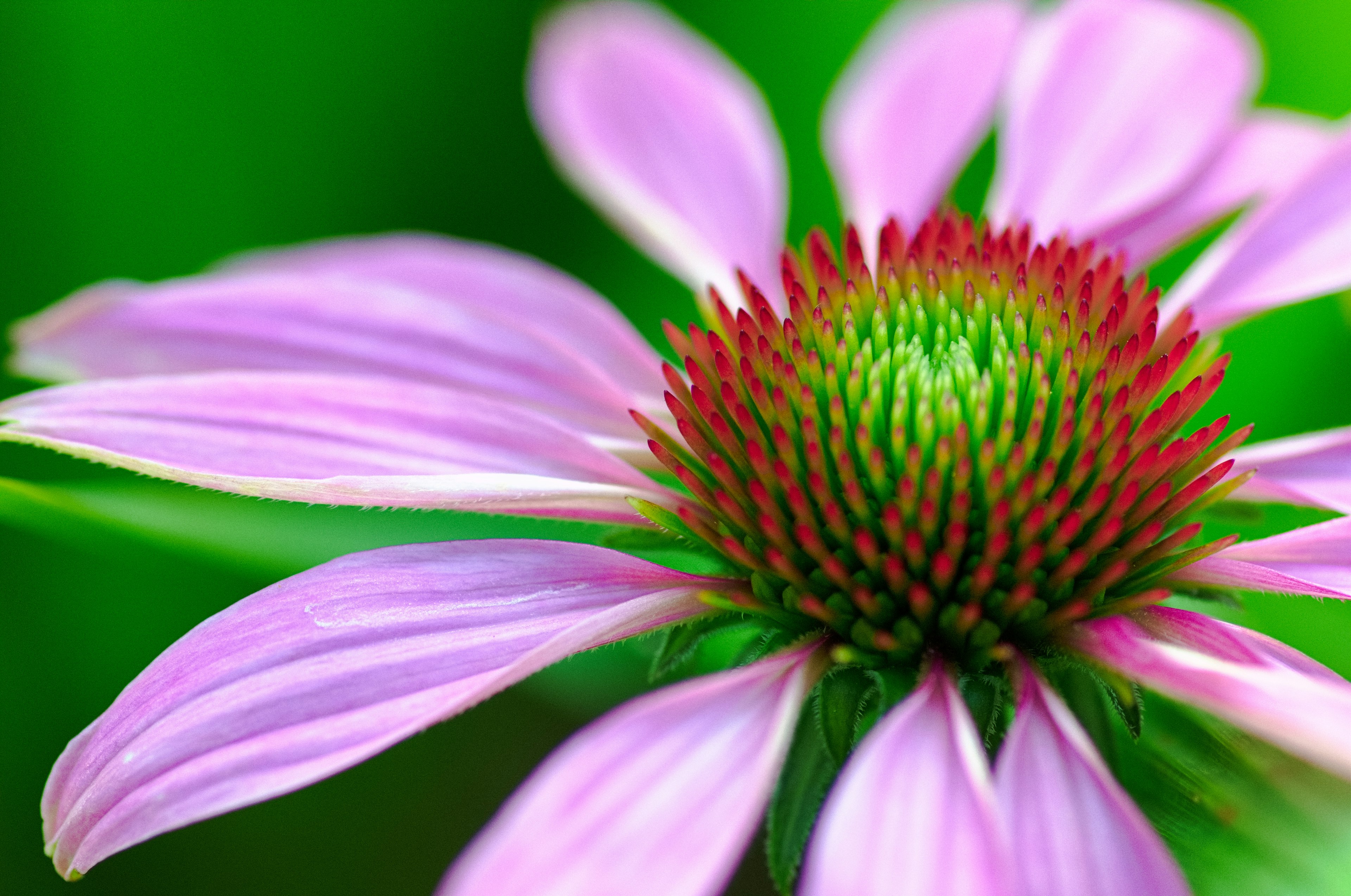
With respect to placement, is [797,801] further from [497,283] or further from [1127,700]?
[497,283]

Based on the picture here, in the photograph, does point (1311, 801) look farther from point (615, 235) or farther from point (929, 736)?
point (615, 235)

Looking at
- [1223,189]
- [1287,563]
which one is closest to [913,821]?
[1287,563]

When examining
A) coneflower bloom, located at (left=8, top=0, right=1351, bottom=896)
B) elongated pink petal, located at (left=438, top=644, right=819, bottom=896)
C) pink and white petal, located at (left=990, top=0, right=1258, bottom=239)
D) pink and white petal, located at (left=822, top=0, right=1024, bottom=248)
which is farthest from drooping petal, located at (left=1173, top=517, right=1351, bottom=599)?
pink and white petal, located at (left=822, top=0, right=1024, bottom=248)

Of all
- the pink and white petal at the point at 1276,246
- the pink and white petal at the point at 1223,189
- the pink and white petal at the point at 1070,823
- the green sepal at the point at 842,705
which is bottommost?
the pink and white petal at the point at 1070,823

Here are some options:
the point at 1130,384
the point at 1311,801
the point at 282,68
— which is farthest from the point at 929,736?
the point at 282,68

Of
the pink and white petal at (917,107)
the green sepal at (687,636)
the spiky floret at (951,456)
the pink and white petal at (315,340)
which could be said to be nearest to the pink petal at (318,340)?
the pink and white petal at (315,340)

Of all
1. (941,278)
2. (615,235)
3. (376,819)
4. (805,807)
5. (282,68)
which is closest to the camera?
(805,807)

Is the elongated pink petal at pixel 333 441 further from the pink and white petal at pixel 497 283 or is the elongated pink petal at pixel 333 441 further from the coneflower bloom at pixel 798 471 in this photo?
the pink and white petal at pixel 497 283
